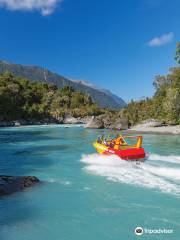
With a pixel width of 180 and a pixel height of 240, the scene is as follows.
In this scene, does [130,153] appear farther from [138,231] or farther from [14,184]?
[138,231]

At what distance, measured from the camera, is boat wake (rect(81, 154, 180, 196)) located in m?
14.2

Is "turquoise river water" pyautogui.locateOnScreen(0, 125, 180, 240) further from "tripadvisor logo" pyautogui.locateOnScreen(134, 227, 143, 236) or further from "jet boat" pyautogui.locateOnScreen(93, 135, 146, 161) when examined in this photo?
"jet boat" pyautogui.locateOnScreen(93, 135, 146, 161)

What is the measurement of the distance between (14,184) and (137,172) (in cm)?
713

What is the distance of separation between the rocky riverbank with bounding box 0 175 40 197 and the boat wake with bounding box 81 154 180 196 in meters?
4.32

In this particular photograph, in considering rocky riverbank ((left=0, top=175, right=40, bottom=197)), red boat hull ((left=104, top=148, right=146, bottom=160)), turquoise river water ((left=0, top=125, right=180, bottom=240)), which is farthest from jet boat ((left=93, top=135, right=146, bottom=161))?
rocky riverbank ((left=0, top=175, right=40, bottom=197))

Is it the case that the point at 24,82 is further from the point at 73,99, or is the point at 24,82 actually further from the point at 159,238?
the point at 159,238

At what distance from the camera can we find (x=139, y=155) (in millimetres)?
20016

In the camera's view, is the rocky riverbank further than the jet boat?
No

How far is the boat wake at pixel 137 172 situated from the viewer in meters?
14.2

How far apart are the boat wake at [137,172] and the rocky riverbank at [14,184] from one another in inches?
170

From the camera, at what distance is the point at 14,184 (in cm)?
1345

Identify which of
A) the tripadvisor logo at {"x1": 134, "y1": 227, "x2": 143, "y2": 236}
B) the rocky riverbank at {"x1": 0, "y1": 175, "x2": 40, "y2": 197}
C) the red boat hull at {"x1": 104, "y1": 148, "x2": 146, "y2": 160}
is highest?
the red boat hull at {"x1": 104, "y1": 148, "x2": 146, "y2": 160}

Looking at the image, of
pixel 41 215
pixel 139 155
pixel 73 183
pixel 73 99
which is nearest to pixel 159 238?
pixel 41 215

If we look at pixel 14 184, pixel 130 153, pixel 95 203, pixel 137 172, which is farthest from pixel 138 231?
pixel 130 153
